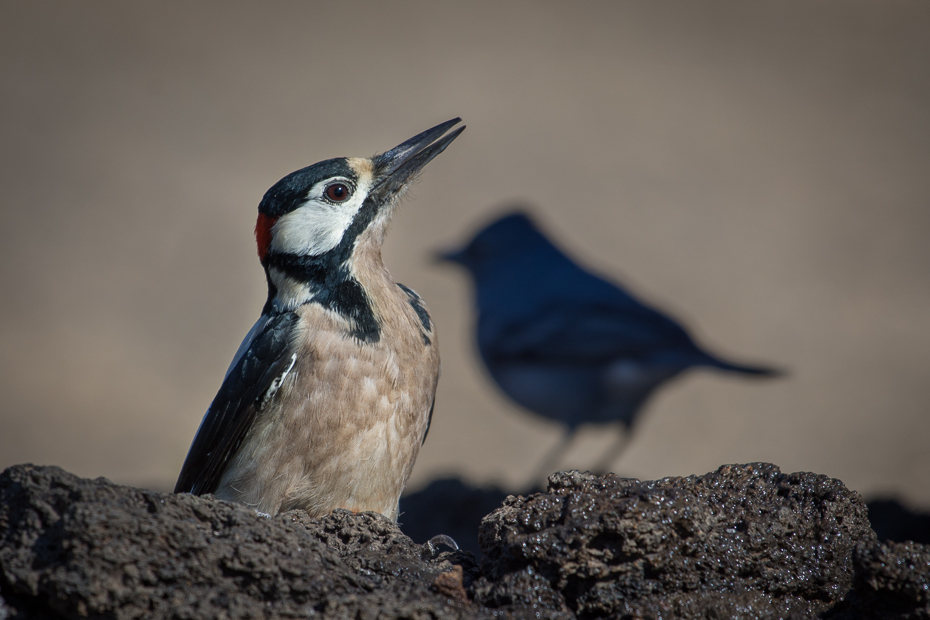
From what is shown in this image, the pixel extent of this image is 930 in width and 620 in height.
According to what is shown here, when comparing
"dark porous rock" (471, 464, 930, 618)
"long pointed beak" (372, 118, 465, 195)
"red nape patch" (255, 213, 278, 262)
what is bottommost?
"dark porous rock" (471, 464, 930, 618)

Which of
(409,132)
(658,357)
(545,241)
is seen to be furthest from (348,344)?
(409,132)

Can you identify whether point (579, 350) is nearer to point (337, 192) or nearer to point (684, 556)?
point (337, 192)

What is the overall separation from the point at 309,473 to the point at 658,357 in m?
4.18

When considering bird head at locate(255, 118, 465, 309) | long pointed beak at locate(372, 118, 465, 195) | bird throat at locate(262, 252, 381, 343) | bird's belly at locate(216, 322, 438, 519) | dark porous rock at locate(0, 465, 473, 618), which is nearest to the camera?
dark porous rock at locate(0, 465, 473, 618)

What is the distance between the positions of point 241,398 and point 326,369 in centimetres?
42

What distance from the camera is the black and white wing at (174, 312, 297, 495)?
341cm

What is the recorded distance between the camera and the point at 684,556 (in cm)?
222

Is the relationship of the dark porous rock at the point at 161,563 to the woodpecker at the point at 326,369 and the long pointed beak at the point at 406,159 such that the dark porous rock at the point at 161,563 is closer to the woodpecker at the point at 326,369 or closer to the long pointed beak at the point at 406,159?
the woodpecker at the point at 326,369

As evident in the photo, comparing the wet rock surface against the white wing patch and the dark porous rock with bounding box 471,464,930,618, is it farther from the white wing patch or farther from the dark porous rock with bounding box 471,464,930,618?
the white wing patch

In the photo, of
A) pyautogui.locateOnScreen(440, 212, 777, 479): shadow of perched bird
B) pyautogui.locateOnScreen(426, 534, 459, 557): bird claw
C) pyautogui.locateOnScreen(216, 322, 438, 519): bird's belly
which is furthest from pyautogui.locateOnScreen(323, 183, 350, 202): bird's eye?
pyautogui.locateOnScreen(440, 212, 777, 479): shadow of perched bird

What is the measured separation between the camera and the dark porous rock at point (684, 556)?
7.03 feet

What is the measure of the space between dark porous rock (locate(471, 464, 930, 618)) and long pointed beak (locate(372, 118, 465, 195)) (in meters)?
1.92

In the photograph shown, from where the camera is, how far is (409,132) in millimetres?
12062

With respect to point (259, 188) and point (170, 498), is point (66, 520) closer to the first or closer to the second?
point (170, 498)
